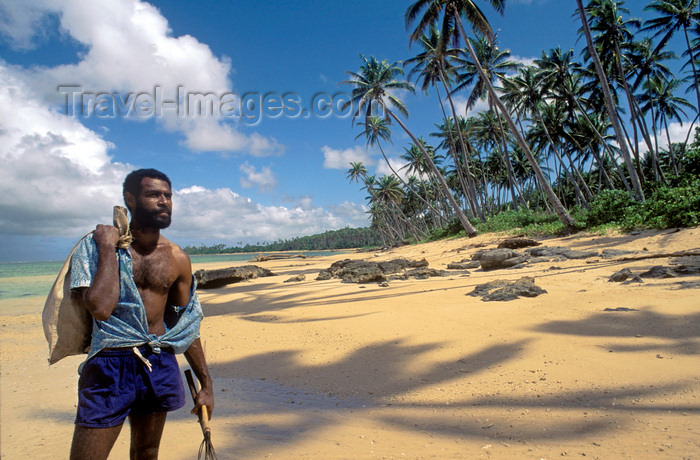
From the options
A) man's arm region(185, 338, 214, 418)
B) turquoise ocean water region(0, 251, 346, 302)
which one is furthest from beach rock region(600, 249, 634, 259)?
turquoise ocean water region(0, 251, 346, 302)

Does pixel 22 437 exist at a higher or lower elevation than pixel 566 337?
lower

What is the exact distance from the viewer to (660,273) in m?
5.56

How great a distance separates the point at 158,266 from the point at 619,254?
371 inches

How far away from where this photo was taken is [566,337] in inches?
148

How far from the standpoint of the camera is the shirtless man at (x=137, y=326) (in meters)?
1.47

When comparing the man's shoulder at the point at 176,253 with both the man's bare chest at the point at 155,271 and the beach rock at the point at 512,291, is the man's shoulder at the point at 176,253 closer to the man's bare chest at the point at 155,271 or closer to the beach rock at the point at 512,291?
the man's bare chest at the point at 155,271

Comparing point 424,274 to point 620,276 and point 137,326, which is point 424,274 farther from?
point 137,326

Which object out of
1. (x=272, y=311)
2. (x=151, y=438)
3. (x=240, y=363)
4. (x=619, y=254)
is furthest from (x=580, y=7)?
(x=151, y=438)

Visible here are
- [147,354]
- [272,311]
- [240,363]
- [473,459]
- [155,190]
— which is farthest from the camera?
[272,311]

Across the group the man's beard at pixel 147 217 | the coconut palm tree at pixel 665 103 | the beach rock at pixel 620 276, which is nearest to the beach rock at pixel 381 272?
the beach rock at pixel 620 276

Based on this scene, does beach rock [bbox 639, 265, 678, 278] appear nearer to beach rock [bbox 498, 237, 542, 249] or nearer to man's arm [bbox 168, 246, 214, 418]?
beach rock [bbox 498, 237, 542, 249]

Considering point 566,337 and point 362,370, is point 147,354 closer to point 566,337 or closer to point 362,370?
point 362,370

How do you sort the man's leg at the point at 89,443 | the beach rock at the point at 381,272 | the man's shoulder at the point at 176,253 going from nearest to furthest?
the man's leg at the point at 89,443
the man's shoulder at the point at 176,253
the beach rock at the point at 381,272

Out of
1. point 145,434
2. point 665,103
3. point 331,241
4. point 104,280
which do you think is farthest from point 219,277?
point 331,241
